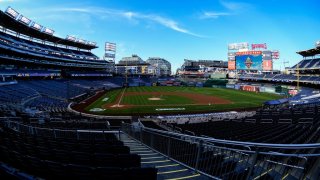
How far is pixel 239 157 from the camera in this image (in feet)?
20.2

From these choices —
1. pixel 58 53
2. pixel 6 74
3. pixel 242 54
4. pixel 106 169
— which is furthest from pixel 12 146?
pixel 242 54

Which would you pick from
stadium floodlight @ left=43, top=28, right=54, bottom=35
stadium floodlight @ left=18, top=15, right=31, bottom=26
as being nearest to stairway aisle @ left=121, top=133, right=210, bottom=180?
stadium floodlight @ left=18, top=15, right=31, bottom=26

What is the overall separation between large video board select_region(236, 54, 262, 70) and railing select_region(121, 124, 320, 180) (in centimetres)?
9376

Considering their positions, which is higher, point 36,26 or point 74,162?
point 36,26

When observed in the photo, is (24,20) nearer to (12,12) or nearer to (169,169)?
(12,12)

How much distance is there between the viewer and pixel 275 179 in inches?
194

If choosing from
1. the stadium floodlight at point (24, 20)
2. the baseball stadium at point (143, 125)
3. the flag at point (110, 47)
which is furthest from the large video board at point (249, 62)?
the stadium floodlight at point (24, 20)

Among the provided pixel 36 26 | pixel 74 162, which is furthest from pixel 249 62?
pixel 74 162

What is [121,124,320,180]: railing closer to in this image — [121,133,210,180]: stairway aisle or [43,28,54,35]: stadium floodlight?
[121,133,210,180]: stairway aisle

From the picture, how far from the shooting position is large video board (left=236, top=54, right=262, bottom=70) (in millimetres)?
94125

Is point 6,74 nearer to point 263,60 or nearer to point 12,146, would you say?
point 12,146

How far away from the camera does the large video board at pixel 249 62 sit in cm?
9412

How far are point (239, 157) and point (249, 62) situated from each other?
96859 mm

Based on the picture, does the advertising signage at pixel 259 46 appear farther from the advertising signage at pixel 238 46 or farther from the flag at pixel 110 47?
the flag at pixel 110 47
